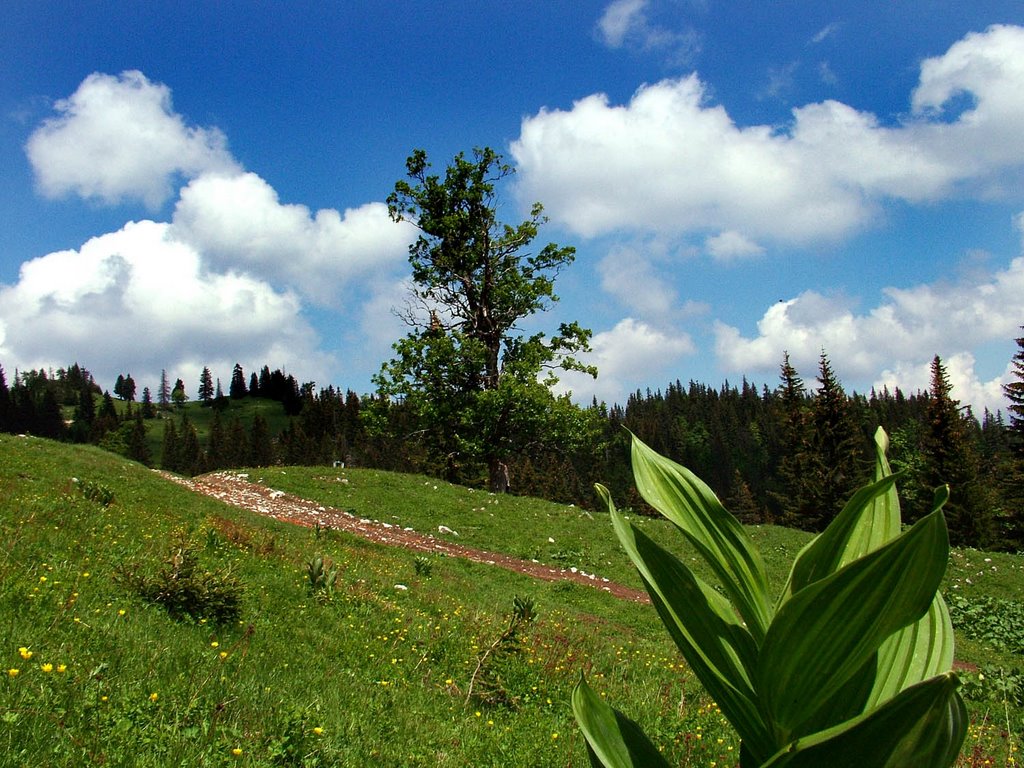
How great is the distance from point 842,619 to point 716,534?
0.27 m

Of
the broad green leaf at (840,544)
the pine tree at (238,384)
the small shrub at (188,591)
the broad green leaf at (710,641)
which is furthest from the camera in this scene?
the pine tree at (238,384)

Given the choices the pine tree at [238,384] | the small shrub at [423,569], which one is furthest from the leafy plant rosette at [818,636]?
the pine tree at [238,384]

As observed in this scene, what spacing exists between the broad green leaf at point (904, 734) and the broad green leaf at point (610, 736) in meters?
0.38

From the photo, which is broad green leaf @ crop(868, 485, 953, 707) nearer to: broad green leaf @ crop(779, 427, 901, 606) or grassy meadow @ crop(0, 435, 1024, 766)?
broad green leaf @ crop(779, 427, 901, 606)

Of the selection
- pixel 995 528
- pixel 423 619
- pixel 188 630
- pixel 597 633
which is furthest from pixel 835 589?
pixel 995 528

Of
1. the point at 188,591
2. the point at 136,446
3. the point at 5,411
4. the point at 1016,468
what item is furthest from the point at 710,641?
the point at 5,411

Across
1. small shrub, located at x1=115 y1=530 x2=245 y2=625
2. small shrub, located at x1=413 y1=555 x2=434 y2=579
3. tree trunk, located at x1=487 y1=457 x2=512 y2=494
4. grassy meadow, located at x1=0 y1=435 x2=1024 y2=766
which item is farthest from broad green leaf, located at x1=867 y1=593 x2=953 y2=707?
tree trunk, located at x1=487 y1=457 x2=512 y2=494

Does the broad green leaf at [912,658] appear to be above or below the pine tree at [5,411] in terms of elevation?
below

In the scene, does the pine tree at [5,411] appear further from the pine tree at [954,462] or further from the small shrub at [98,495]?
the pine tree at [954,462]

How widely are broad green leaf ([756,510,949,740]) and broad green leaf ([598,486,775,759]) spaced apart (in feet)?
0.21

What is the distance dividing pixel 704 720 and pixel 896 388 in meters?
204

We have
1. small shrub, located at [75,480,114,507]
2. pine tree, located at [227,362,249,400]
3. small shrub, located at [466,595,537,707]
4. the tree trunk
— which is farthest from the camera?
pine tree, located at [227,362,249,400]

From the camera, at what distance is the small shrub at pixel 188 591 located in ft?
21.3

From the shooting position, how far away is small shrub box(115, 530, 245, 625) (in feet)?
21.3
